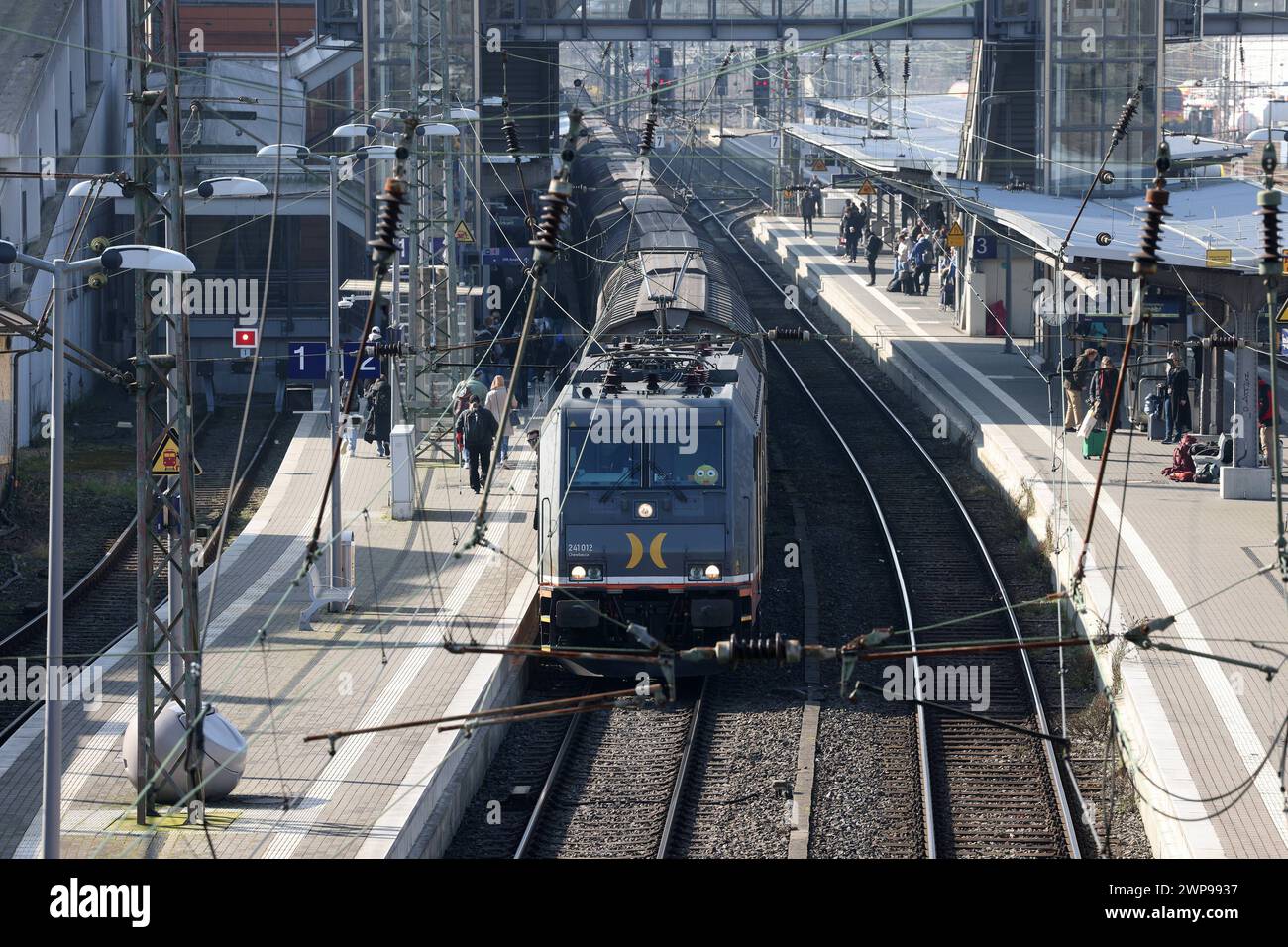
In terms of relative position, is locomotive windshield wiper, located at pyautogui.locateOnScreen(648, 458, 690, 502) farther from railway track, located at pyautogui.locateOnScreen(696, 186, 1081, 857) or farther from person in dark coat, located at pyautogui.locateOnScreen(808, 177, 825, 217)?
person in dark coat, located at pyautogui.locateOnScreen(808, 177, 825, 217)

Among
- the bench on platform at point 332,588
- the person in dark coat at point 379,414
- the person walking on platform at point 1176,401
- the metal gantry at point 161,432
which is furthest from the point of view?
the person in dark coat at point 379,414

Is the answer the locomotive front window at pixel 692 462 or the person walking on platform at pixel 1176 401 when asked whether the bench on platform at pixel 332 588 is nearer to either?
the locomotive front window at pixel 692 462

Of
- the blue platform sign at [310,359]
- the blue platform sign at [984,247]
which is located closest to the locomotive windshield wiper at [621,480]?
the blue platform sign at [310,359]

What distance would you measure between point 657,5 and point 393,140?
13.5 m

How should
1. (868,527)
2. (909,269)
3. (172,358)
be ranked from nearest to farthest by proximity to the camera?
(172,358) < (868,527) < (909,269)

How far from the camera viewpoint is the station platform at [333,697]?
1381 centimetres

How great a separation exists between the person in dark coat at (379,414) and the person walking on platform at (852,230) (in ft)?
76.7

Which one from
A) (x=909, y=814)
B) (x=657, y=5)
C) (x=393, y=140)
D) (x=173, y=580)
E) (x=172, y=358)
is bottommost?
(x=909, y=814)

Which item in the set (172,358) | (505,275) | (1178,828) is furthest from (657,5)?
(1178,828)

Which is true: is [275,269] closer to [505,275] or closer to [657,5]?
[505,275]

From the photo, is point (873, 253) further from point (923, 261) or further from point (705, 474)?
point (705, 474)

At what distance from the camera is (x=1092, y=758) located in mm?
16094

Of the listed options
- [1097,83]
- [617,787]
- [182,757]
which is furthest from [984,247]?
[182,757]

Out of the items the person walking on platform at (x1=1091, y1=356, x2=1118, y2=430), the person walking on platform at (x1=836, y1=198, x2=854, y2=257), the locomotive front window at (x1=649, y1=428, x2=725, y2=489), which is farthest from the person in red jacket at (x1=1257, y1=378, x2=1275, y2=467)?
the person walking on platform at (x1=836, y1=198, x2=854, y2=257)
